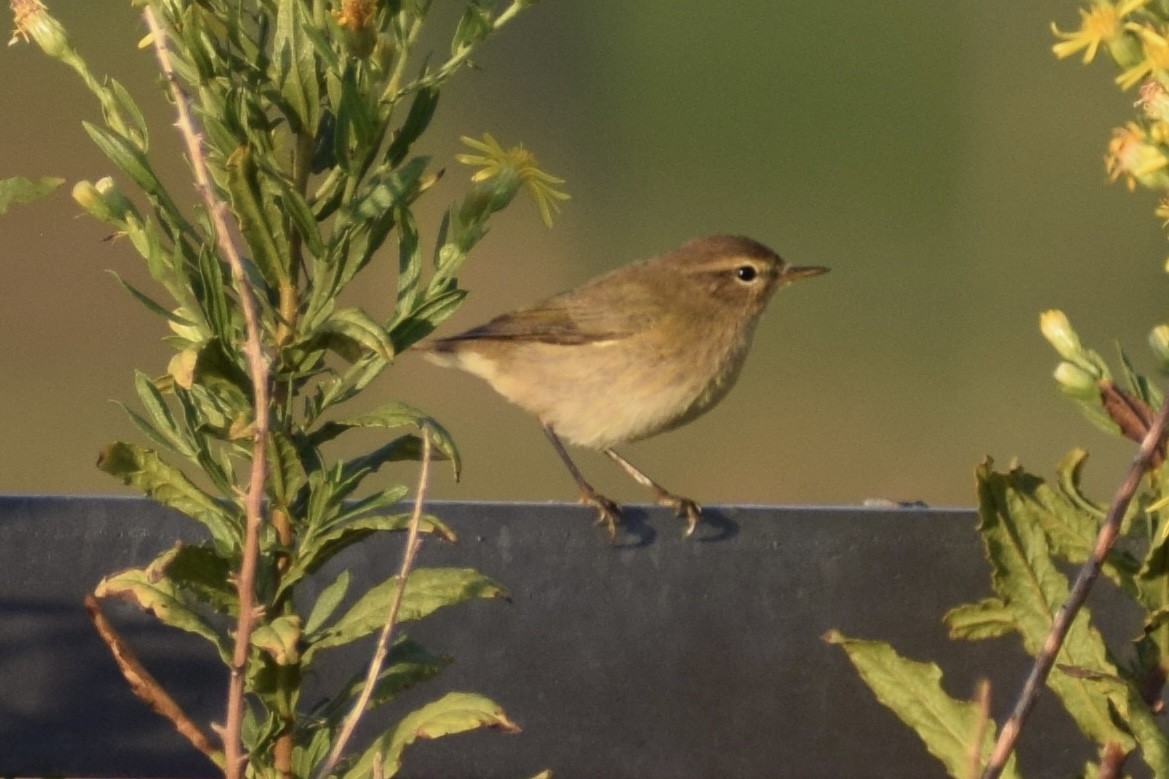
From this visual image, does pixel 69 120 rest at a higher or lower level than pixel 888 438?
higher

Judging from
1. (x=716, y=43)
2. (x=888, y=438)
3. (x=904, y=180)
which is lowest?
(x=888, y=438)

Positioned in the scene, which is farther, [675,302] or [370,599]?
[675,302]

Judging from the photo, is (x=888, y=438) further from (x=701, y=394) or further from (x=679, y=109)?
(x=701, y=394)

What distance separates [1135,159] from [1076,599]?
23.7 inches

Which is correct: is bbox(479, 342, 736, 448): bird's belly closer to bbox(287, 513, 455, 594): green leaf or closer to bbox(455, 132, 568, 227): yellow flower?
bbox(455, 132, 568, 227): yellow flower

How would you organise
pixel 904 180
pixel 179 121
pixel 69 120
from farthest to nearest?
pixel 904 180 < pixel 69 120 < pixel 179 121

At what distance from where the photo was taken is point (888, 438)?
1191cm

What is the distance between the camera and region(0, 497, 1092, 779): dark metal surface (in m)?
2.50

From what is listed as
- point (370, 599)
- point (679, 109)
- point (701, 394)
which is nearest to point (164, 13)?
point (370, 599)

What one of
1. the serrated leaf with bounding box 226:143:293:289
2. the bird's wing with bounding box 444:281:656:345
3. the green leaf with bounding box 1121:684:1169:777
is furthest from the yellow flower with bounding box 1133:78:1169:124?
the bird's wing with bounding box 444:281:656:345

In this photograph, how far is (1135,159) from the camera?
216 cm

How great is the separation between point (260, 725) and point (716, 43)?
11.5 meters

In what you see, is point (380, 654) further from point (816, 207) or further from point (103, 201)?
point (816, 207)

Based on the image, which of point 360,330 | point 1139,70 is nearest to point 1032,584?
point 1139,70
